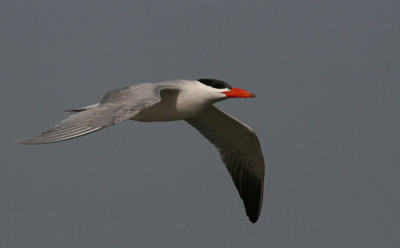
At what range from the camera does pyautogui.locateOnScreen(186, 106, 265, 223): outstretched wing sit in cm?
1291

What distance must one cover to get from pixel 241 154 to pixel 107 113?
15.5 feet

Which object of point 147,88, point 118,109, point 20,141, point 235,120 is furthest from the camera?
point 235,120

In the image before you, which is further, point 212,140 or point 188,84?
point 212,140

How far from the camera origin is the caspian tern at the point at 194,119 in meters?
8.59

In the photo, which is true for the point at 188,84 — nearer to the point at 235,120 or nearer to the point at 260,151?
the point at 235,120

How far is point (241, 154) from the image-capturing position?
43.4ft

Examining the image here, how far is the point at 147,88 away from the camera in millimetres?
10156

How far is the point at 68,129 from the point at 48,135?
31 cm

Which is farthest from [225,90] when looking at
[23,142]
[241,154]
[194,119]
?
[23,142]

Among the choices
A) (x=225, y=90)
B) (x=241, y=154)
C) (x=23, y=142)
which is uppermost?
(x=225, y=90)

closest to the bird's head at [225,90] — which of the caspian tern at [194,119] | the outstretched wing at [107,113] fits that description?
the caspian tern at [194,119]

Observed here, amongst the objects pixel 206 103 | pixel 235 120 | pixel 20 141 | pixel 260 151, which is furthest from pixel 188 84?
pixel 20 141

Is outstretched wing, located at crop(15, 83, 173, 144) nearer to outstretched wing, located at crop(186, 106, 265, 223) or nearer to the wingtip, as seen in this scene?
the wingtip

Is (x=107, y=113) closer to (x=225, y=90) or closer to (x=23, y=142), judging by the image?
(x=23, y=142)
